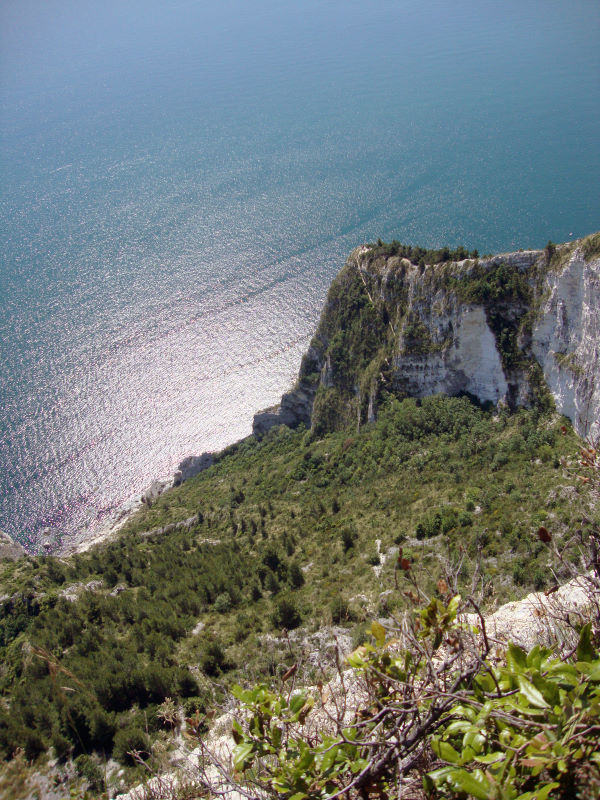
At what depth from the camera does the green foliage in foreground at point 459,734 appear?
3.03 meters

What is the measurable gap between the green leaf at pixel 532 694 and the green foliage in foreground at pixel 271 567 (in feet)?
30.6

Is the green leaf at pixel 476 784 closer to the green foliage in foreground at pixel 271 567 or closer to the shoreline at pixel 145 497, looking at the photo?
the green foliage in foreground at pixel 271 567

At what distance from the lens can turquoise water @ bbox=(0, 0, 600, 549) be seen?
186 feet

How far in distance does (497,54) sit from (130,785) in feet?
446

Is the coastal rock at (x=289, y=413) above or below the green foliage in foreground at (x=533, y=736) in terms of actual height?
below

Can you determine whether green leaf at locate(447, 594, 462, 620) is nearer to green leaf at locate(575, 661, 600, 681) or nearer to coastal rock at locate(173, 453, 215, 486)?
green leaf at locate(575, 661, 600, 681)

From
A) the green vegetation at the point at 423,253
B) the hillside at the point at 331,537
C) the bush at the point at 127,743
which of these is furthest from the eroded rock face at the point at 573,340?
the bush at the point at 127,743

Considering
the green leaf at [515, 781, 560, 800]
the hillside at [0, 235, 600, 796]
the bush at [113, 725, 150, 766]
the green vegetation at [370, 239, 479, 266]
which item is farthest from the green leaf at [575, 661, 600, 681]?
the green vegetation at [370, 239, 479, 266]

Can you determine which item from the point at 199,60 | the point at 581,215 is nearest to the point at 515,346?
the point at 581,215

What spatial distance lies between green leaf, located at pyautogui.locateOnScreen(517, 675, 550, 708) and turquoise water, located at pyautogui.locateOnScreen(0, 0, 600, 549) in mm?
49439

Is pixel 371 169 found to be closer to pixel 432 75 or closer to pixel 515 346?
pixel 432 75

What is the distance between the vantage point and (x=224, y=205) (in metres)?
82.1

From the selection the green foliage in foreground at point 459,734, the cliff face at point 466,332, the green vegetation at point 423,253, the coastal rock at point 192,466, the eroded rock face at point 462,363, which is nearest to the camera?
the green foliage in foreground at point 459,734

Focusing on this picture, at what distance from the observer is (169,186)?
86625mm
